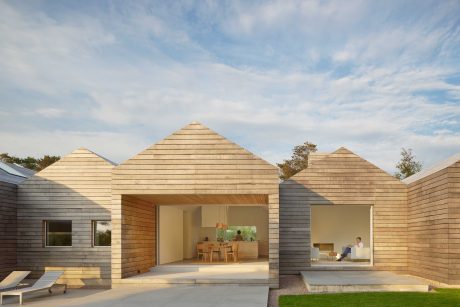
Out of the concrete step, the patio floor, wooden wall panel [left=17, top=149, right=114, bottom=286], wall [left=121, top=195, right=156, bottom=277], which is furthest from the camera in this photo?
wooden wall panel [left=17, top=149, right=114, bottom=286]

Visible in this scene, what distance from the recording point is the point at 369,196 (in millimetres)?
16141

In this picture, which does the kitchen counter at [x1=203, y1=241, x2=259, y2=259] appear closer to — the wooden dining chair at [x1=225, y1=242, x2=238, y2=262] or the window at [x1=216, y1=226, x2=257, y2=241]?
the window at [x1=216, y1=226, x2=257, y2=241]

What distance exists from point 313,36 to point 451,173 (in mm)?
Answer: 6616

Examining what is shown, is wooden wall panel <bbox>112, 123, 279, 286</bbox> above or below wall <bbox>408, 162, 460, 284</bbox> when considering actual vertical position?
above

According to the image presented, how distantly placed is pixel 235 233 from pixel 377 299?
1297cm

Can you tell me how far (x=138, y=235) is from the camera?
14.8 meters

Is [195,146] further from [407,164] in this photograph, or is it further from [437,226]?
[407,164]

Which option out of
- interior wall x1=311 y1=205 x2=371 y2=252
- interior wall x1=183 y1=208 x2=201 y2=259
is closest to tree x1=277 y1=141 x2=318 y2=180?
interior wall x1=311 y1=205 x2=371 y2=252

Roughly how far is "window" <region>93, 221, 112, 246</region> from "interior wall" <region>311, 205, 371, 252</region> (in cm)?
1119

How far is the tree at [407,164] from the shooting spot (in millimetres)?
42312

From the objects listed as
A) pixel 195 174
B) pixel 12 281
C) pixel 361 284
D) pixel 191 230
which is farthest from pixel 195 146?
pixel 191 230

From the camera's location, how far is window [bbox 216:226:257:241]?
23.0 m

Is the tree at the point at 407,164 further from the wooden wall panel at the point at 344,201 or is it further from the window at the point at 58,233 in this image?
the window at the point at 58,233

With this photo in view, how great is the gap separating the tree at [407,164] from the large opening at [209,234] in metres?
23.6
